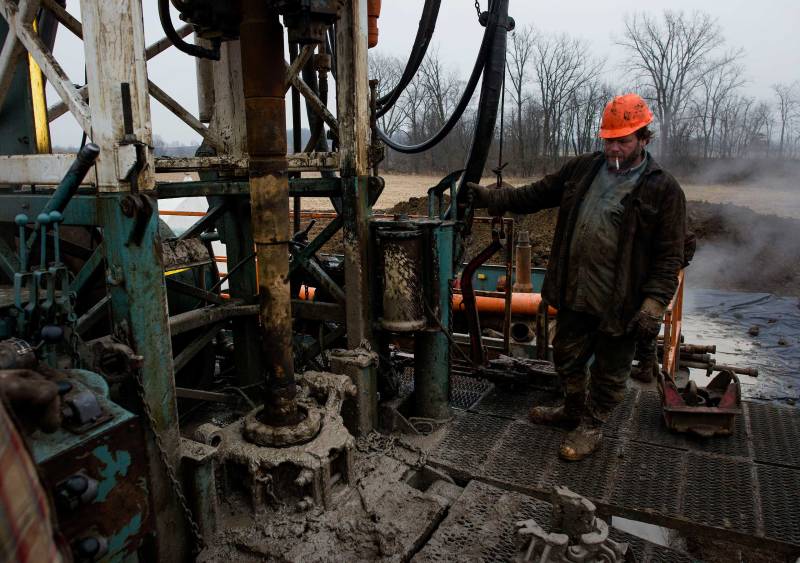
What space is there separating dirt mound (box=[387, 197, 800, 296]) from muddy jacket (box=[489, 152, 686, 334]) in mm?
11436

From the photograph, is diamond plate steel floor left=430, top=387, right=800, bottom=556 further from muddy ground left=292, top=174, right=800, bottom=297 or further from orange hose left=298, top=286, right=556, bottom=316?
muddy ground left=292, top=174, right=800, bottom=297

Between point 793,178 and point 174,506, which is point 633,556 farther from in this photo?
point 793,178

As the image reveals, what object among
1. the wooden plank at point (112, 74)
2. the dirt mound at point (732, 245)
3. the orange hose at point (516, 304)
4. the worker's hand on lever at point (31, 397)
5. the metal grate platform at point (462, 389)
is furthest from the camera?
the dirt mound at point (732, 245)

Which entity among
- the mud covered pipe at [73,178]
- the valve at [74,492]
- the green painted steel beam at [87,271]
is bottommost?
the valve at [74,492]

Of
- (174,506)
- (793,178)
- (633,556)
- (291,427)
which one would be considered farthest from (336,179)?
(793,178)

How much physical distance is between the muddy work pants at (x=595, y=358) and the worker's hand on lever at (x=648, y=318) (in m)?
0.22

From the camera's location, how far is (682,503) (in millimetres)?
3357

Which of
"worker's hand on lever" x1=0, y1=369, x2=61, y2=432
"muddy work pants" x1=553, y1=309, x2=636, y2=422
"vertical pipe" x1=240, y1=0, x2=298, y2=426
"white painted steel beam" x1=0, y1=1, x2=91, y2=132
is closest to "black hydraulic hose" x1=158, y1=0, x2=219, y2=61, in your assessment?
"vertical pipe" x1=240, y1=0, x2=298, y2=426

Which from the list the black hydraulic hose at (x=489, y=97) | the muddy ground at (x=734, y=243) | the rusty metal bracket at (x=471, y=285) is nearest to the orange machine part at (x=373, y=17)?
the black hydraulic hose at (x=489, y=97)

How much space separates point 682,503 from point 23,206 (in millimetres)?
3722

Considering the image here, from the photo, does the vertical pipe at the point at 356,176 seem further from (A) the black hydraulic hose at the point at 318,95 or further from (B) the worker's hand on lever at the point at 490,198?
(B) the worker's hand on lever at the point at 490,198

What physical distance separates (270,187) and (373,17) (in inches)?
77.7

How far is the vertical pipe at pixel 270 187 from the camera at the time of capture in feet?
8.86

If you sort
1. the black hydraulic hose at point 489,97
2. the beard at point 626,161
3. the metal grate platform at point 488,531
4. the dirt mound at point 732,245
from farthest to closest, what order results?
the dirt mound at point 732,245, the black hydraulic hose at point 489,97, the beard at point 626,161, the metal grate platform at point 488,531
